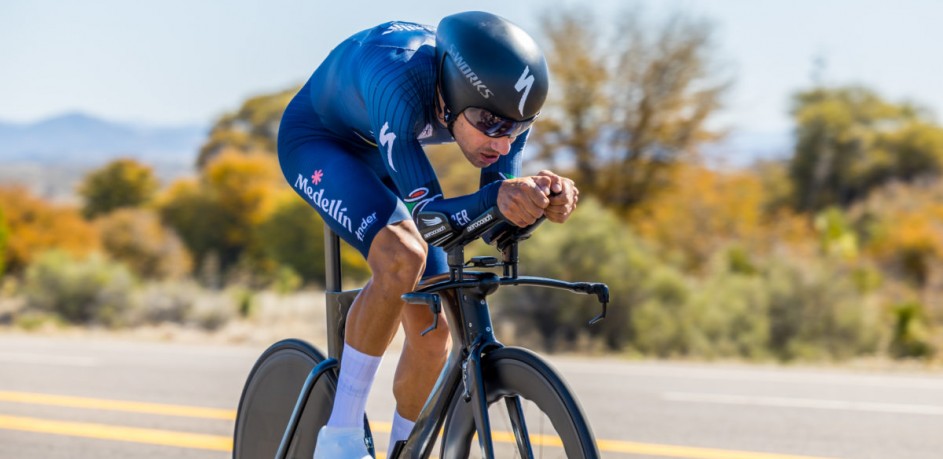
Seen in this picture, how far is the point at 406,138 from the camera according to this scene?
2.63 metres

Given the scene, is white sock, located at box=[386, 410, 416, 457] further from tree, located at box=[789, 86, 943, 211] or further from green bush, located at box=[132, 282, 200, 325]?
tree, located at box=[789, 86, 943, 211]

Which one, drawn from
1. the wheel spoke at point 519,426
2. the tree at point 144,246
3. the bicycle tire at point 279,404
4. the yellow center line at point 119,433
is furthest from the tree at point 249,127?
the wheel spoke at point 519,426

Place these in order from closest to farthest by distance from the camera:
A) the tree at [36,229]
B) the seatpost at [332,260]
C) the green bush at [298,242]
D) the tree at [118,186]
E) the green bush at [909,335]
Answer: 1. the seatpost at [332,260]
2. the green bush at [909,335]
3. the green bush at [298,242]
4. the tree at [36,229]
5. the tree at [118,186]

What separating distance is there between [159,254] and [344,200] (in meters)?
17.4

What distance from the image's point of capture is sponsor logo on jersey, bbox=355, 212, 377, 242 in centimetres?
291

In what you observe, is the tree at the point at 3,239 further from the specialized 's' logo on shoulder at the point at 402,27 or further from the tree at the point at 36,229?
the specialized 's' logo on shoulder at the point at 402,27

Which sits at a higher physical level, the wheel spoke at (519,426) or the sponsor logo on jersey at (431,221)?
the sponsor logo on jersey at (431,221)

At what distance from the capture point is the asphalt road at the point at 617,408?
537 centimetres

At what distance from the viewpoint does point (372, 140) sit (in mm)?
3254

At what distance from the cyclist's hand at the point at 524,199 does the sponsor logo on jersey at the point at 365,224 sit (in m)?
0.66

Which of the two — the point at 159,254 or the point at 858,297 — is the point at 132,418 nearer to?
the point at 858,297

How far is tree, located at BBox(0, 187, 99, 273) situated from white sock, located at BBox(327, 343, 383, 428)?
52.9ft

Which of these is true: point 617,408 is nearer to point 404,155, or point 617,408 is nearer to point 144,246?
point 404,155

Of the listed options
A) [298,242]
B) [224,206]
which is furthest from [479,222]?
[224,206]
